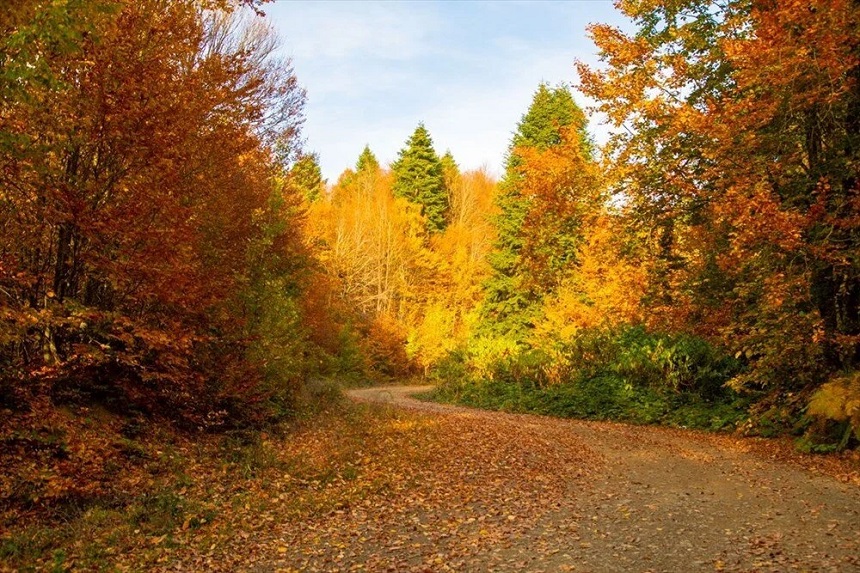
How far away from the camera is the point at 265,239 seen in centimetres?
1216

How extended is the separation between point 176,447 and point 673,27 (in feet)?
44.1

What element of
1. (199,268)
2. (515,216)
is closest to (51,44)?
(199,268)

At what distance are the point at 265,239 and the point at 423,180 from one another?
34.4 metres

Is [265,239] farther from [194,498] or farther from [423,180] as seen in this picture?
[423,180]

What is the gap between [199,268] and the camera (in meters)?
10.3

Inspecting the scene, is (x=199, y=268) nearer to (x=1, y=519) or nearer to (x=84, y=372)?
(x=84, y=372)

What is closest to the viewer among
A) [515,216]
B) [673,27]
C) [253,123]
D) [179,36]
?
[179,36]

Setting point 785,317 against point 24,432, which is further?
point 785,317

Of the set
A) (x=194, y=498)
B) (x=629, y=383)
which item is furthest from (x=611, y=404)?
(x=194, y=498)

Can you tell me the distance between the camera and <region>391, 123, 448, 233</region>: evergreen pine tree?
149ft

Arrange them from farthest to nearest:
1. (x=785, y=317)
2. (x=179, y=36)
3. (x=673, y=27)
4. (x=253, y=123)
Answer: (x=253, y=123) < (x=673, y=27) < (x=785, y=317) < (x=179, y=36)

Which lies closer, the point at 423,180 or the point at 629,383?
the point at 629,383

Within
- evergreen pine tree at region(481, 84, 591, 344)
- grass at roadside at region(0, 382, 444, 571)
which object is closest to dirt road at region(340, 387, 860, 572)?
grass at roadside at region(0, 382, 444, 571)

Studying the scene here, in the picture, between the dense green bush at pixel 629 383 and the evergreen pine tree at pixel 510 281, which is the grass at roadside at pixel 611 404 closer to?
the dense green bush at pixel 629 383
